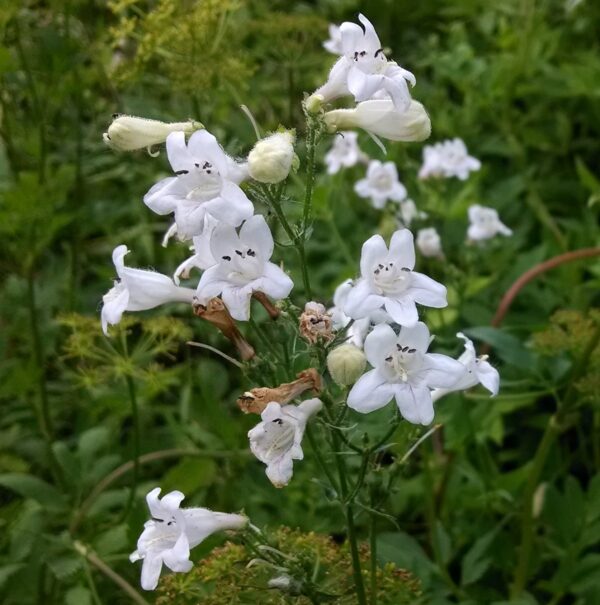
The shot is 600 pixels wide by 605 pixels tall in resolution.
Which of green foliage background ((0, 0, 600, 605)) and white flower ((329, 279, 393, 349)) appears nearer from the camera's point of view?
white flower ((329, 279, 393, 349))

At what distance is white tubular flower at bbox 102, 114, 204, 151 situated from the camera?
1.19 meters

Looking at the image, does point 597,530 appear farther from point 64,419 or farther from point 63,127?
point 63,127

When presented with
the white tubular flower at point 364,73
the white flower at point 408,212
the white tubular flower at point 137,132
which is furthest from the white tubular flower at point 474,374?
the white flower at point 408,212

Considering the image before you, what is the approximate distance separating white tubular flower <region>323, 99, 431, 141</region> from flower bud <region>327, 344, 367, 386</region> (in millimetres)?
305

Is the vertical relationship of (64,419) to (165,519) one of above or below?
below

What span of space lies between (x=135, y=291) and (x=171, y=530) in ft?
1.10

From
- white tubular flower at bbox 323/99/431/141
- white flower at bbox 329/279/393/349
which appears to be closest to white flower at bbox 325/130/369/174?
white flower at bbox 329/279/393/349

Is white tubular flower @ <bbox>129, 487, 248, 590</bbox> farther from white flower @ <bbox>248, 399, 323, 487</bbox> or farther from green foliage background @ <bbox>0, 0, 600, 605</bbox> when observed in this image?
green foliage background @ <bbox>0, 0, 600, 605</bbox>

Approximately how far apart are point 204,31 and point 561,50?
177cm

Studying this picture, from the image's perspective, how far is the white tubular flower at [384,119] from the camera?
118cm

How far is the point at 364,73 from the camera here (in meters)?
1.13

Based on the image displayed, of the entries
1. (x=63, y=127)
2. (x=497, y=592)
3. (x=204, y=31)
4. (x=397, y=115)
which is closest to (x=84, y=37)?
(x=63, y=127)

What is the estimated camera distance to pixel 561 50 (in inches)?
130

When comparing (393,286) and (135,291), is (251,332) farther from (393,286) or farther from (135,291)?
(393,286)
